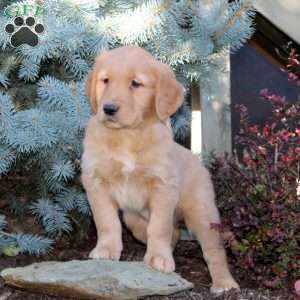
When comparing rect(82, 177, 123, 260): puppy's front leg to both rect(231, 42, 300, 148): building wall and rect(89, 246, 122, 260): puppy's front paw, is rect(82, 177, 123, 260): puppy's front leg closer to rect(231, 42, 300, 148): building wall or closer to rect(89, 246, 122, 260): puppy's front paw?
rect(89, 246, 122, 260): puppy's front paw

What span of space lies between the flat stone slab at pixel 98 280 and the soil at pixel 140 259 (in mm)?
68

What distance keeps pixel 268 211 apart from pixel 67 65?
166cm

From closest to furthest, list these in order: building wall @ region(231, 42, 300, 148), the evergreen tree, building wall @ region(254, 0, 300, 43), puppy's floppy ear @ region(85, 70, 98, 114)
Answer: puppy's floppy ear @ region(85, 70, 98, 114) < the evergreen tree < building wall @ region(254, 0, 300, 43) < building wall @ region(231, 42, 300, 148)

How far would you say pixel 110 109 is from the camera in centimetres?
302

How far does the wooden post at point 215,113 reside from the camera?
475 centimetres

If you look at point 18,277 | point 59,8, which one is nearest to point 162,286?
point 18,277

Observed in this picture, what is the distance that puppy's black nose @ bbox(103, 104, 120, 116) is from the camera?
3.02m

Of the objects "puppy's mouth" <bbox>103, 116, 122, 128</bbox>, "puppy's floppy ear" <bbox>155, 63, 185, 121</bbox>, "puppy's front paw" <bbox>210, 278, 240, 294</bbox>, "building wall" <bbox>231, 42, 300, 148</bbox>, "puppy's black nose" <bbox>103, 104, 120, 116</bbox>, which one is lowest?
"puppy's front paw" <bbox>210, 278, 240, 294</bbox>

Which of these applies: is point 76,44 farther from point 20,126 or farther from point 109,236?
point 109,236

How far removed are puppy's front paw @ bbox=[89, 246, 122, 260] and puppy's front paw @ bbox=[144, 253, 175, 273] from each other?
0.17 meters

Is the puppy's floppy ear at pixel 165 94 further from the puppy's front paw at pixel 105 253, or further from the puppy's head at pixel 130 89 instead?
the puppy's front paw at pixel 105 253

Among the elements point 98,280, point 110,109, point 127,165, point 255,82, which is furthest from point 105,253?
point 255,82

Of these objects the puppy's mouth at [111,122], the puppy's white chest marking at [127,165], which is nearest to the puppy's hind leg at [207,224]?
the puppy's white chest marking at [127,165]

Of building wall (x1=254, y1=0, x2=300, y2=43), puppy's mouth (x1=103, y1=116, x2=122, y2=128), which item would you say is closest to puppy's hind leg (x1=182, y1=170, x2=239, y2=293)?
puppy's mouth (x1=103, y1=116, x2=122, y2=128)
